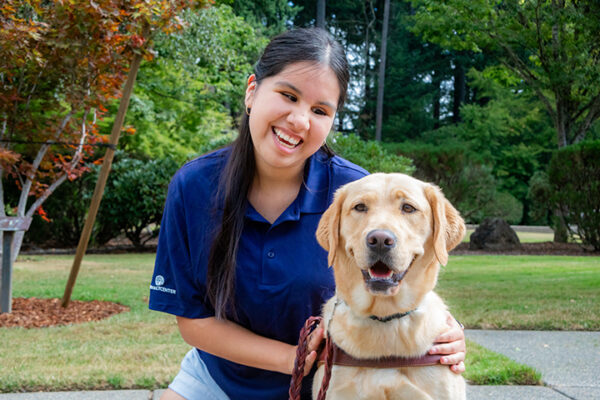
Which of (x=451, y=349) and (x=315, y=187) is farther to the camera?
(x=315, y=187)

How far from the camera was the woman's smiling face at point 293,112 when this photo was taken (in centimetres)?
262

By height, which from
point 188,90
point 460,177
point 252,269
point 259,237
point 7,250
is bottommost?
point 7,250

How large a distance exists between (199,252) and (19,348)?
302 centimetres

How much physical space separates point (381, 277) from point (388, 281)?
4 cm

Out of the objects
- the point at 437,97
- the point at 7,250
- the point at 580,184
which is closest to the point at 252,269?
the point at 7,250

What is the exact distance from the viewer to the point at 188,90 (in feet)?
56.1

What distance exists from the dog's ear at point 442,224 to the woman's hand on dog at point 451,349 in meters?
0.31

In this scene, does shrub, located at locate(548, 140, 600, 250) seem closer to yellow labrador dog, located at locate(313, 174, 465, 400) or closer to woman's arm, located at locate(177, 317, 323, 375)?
yellow labrador dog, located at locate(313, 174, 465, 400)

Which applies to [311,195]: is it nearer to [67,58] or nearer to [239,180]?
[239,180]

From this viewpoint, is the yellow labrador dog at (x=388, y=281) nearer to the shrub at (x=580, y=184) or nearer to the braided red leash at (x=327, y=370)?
the braided red leash at (x=327, y=370)

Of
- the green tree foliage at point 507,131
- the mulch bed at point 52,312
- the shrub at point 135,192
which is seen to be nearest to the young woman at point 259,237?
the mulch bed at point 52,312

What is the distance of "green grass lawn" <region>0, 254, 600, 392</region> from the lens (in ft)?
13.2

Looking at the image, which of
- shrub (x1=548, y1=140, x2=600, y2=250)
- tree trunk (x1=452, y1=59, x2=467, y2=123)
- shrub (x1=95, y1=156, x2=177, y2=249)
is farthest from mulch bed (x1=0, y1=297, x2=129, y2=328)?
tree trunk (x1=452, y1=59, x2=467, y2=123)

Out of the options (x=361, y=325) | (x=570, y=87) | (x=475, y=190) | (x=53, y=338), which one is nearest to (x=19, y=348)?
(x=53, y=338)
